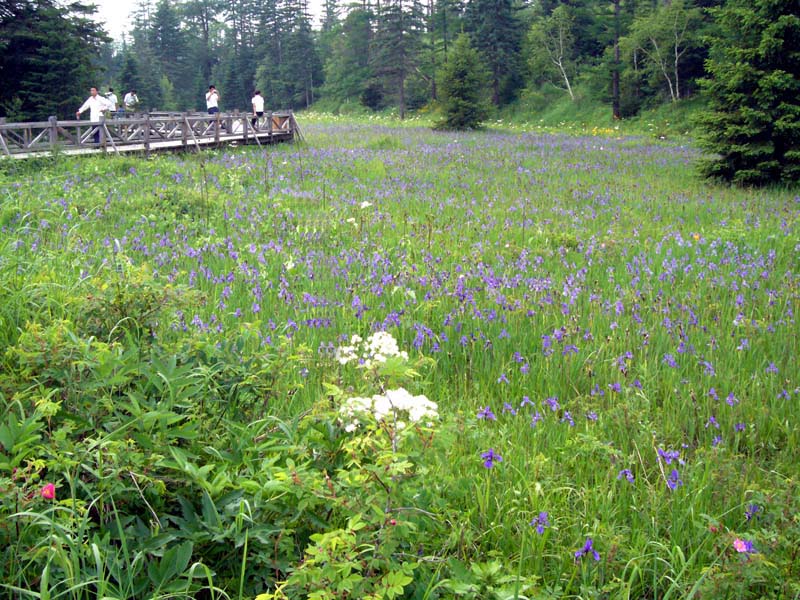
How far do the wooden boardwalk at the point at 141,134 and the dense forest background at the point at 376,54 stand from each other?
7.45m

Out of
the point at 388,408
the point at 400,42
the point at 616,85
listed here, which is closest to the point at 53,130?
the point at 388,408

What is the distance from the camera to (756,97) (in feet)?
39.8

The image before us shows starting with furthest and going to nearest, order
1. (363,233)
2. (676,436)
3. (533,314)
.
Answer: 1. (363,233)
2. (533,314)
3. (676,436)

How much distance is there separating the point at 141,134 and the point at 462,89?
15252 mm

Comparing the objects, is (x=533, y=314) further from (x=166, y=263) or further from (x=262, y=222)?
(x=262, y=222)

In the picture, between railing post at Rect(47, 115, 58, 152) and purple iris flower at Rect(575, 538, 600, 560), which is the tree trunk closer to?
railing post at Rect(47, 115, 58, 152)

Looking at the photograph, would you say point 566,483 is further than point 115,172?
No

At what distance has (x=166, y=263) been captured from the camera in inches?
243

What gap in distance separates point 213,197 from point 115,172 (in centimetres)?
349

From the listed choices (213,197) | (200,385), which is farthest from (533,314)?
(213,197)

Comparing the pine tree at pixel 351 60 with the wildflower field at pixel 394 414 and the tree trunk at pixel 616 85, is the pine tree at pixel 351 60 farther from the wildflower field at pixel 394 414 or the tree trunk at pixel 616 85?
the wildflower field at pixel 394 414

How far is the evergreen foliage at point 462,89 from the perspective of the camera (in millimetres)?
28406

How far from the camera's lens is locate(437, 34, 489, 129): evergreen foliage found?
28406 mm

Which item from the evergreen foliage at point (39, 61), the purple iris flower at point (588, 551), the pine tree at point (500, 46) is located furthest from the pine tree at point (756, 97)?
the pine tree at point (500, 46)
